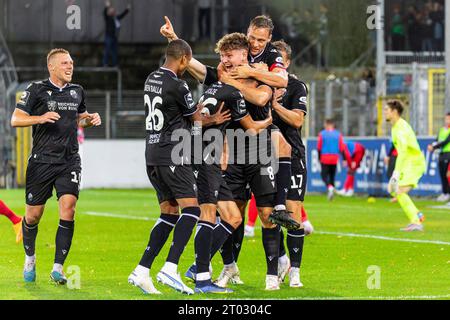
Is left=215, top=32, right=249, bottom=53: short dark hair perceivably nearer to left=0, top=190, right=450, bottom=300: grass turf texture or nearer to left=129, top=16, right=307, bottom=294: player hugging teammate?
left=129, top=16, right=307, bottom=294: player hugging teammate

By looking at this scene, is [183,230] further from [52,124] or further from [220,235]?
[52,124]

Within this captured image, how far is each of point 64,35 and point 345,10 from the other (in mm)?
9805

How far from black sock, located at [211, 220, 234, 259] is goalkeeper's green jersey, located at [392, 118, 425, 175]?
28.6 ft

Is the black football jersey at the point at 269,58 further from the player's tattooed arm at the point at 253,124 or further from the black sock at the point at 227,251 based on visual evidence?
the black sock at the point at 227,251

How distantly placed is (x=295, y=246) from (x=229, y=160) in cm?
124

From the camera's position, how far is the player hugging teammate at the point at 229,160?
11172 mm

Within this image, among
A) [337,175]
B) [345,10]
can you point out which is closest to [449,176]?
[337,175]

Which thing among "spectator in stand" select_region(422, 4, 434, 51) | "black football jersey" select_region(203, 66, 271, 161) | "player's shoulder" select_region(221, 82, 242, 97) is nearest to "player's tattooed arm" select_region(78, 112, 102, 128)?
"black football jersey" select_region(203, 66, 271, 161)

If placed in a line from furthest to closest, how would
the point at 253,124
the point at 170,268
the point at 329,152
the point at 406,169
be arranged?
the point at 329,152 → the point at 406,169 → the point at 253,124 → the point at 170,268

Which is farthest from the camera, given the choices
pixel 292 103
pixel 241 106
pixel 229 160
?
pixel 292 103

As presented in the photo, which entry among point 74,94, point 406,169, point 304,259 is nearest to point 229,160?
point 74,94

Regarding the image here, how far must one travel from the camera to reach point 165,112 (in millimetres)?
11133

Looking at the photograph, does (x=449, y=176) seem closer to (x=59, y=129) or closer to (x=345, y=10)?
(x=345, y=10)
